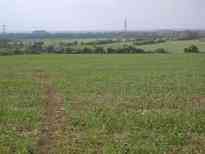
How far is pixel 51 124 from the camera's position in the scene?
11344mm

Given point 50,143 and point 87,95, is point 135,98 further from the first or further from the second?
point 50,143

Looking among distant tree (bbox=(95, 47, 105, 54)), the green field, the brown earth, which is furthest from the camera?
distant tree (bbox=(95, 47, 105, 54))

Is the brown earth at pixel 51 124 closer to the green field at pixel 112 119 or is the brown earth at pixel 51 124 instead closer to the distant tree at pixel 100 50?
the green field at pixel 112 119

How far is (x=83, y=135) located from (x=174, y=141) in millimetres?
2733

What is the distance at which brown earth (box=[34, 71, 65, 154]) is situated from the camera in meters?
8.96

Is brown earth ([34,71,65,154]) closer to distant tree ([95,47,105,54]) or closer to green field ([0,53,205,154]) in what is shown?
green field ([0,53,205,154])

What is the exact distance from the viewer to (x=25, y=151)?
833cm

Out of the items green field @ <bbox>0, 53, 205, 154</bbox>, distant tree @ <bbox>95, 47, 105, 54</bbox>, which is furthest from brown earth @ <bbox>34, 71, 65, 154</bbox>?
distant tree @ <bbox>95, 47, 105, 54</bbox>

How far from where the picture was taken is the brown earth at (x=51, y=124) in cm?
896

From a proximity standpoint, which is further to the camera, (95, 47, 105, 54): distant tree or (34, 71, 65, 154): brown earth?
(95, 47, 105, 54): distant tree

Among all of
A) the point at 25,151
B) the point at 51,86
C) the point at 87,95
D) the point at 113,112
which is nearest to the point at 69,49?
the point at 51,86

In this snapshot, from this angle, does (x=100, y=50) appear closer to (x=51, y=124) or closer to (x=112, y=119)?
(x=112, y=119)

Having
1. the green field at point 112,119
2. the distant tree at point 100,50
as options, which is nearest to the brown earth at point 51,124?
the green field at point 112,119

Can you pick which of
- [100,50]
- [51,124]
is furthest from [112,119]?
[100,50]
